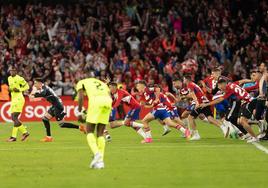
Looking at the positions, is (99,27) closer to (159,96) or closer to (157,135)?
(157,135)

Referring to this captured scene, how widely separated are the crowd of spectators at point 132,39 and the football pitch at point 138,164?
11081mm

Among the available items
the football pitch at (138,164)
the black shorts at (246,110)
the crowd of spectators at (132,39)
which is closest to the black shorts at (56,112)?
the football pitch at (138,164)

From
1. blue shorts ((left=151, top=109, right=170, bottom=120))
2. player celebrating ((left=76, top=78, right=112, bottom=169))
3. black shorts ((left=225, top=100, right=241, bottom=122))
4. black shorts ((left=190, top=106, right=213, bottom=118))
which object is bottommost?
black shorts ((left=190, top=106, right=213, bottom=118))

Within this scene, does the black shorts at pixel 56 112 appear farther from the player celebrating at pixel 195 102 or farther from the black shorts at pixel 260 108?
the black shorts at pixel 260 108

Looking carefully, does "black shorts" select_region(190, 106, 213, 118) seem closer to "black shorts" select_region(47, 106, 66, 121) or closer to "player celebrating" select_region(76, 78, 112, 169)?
"black shorts" select_region(47, 106, 66, 121)

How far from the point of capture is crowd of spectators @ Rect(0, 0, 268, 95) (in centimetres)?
3325

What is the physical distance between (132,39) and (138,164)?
20483 mm

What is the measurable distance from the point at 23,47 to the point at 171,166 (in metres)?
21.0

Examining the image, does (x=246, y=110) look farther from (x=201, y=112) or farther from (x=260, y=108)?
(x=201, y=112)

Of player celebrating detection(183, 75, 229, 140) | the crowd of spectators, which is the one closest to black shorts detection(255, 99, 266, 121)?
player celebrating detection(183, 75, 229, 140)

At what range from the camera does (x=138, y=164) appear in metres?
15.0

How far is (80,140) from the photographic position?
2195 cm

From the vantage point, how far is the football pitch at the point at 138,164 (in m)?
12.3

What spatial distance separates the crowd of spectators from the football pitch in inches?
436
